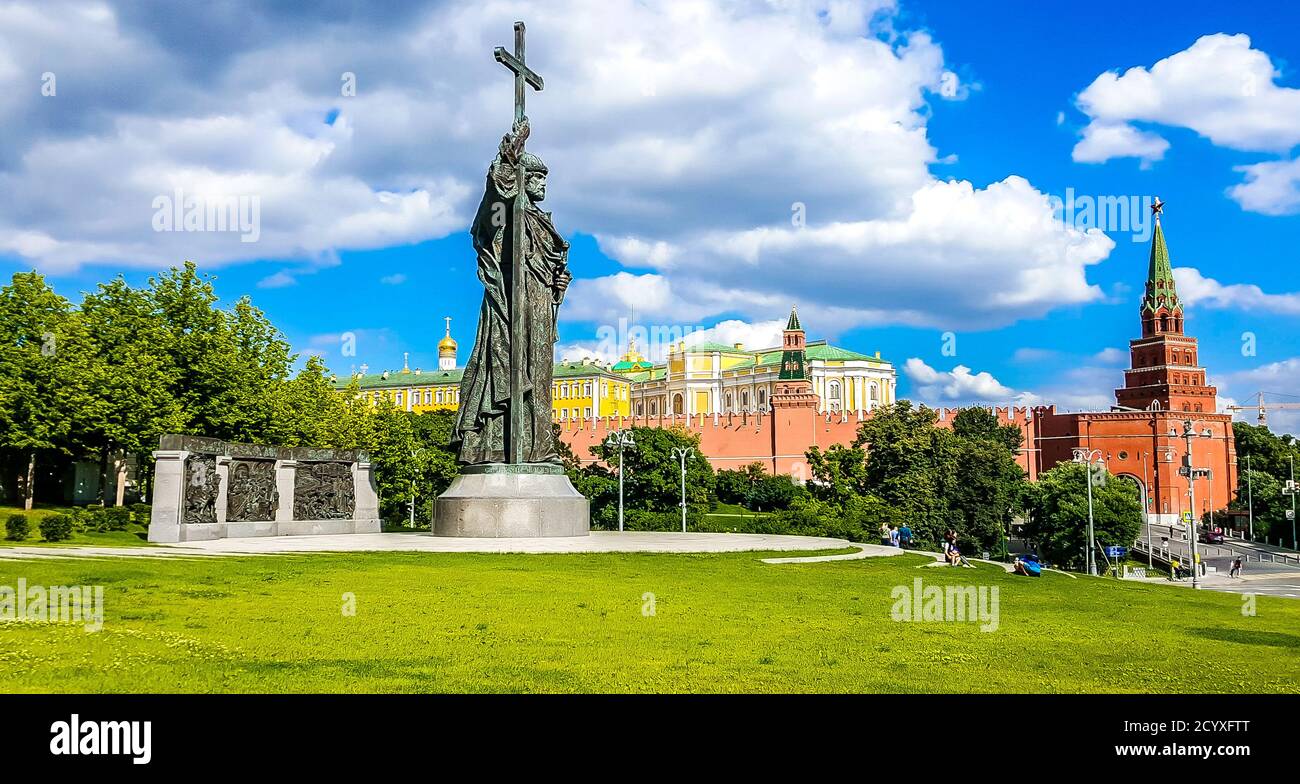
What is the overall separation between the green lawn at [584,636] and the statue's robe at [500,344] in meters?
6.15

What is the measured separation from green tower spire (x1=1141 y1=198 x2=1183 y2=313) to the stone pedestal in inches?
3396

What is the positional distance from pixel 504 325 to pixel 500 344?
0.44 metres

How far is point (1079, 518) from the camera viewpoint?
5175 cm

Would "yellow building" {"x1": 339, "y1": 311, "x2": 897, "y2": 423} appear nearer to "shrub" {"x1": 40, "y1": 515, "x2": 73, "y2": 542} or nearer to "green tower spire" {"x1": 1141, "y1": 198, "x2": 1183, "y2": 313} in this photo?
"green tower spire" {"x1": 1141, "y1": 198, "x2": 1183, "y2": 313}

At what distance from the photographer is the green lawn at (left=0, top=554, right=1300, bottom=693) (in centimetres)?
675

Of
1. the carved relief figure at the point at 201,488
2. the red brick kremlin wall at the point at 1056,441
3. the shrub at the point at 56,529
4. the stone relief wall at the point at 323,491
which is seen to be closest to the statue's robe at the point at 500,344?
the stone relief wall at the point at 323,491

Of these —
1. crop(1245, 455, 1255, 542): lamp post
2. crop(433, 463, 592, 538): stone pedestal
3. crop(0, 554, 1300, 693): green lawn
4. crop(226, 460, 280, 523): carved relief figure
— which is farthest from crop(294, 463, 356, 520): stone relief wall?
crop(1245, 455, 1255, 542): lamp post

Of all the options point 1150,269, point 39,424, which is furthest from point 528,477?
point 1150,269

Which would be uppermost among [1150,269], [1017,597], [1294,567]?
[1150,269]

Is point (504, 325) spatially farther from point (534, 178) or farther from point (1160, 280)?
point (1160, 280)

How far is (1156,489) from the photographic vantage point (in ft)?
262

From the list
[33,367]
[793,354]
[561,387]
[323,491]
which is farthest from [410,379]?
[323,491]
